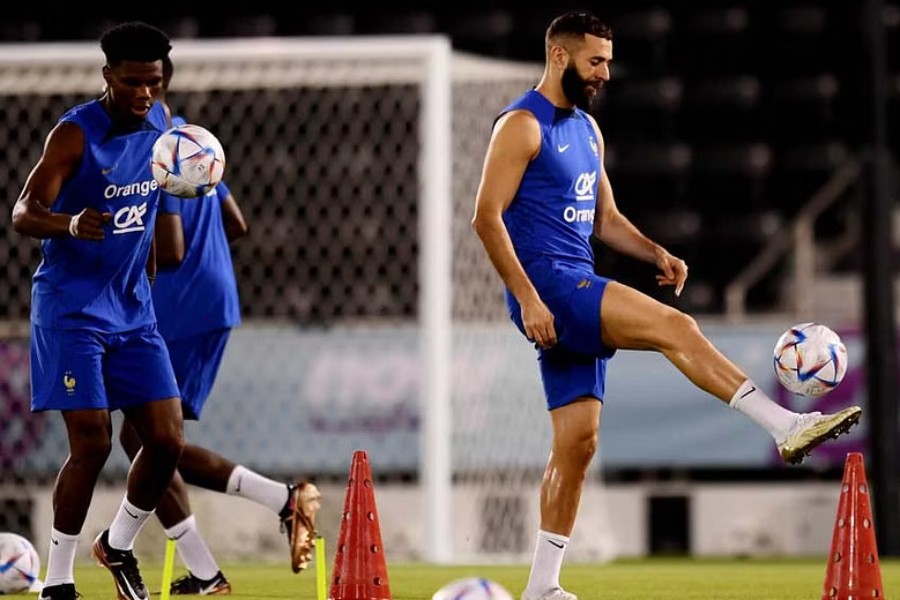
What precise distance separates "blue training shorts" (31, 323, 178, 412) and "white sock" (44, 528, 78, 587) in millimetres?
394

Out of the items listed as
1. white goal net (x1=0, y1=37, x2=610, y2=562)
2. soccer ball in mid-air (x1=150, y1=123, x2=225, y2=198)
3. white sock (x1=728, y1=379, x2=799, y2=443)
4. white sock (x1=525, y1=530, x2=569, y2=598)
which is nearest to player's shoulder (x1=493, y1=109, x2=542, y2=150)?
soccer ball in mid-air (x1=150, y1=123, x2=225, y2=198)

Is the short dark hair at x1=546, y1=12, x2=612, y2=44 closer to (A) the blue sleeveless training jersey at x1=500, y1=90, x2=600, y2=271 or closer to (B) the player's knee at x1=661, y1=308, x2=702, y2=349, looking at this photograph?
(A) the blue sleeveless training jersey at x1=500, y1=90, x2=600, y2=271

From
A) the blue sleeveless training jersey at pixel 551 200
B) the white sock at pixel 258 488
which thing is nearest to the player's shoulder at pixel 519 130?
the blue sleeveless training jersey at pixel 551 200

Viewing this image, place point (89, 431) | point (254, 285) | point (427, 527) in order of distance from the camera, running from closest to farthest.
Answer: point (89, 431)
point (427, 527)
point (254, 285)

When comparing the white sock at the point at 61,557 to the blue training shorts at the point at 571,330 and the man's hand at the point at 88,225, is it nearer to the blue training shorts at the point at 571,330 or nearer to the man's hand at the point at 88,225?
the man's hand at the point at 88,225

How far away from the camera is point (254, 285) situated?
1429 cm

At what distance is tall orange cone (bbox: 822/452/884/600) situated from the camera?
4805 mm

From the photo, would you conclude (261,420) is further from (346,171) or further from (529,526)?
(346,171)

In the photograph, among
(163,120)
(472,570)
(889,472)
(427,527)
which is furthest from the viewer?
(889,472)

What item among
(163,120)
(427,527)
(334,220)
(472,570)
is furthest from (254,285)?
(163,120)

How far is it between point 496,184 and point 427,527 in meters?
4.51

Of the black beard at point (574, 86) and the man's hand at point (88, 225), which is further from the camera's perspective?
the black beard at point (574, 86)

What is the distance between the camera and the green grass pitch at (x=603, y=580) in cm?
641

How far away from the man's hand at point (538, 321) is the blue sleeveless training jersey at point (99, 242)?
121 centimetres
